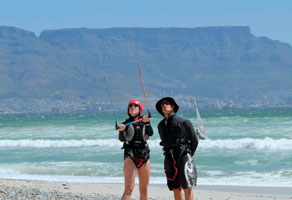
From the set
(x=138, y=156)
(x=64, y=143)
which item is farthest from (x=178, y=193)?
(x=64, y=143)

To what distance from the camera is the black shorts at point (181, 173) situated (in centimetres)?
626

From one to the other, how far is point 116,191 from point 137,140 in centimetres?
535

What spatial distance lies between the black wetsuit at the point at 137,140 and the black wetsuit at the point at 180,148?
357mm

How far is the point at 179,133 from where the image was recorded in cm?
625

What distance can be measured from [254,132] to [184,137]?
3192 cm

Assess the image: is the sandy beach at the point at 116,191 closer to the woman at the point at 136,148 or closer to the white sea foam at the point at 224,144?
the woman at the point at 136,148

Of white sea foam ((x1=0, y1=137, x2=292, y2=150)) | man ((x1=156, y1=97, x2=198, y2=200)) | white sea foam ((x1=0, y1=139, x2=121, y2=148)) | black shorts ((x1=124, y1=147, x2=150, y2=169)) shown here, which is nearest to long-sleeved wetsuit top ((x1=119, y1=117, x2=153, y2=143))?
black shorts ((x1=124, y1=147, x2=150, y2=169))

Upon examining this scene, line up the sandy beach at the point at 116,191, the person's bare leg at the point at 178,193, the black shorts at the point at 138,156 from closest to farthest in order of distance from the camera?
the person's bare leg at the point at 178,193, the black shorts at the point at 138,156, the sandy beach at the point at 116,191

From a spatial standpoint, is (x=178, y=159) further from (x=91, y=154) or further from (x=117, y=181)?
(x=91, y=154)

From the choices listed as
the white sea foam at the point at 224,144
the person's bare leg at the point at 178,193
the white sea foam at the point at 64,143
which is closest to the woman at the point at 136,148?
the person's bare leg at the point at 178,193

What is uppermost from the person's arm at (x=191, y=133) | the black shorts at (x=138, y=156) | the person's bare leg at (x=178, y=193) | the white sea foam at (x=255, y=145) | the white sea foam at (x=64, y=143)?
the white sea foam at (x=64, y=143)

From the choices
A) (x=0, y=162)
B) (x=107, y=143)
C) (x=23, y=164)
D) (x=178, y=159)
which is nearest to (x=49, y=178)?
(x=23, y=164)

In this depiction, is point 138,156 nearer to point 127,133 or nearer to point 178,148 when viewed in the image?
point 127,133

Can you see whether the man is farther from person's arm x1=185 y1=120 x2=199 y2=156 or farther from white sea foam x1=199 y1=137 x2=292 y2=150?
white sea foam x1=199 y1=137 x2=292 y2=150
